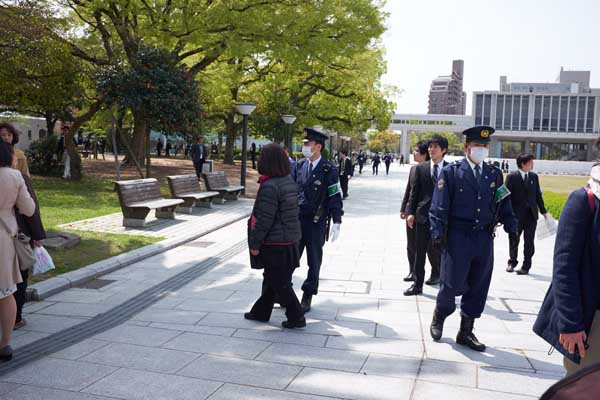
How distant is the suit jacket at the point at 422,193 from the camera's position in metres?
6.67

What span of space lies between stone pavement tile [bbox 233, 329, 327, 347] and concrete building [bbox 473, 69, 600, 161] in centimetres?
8300

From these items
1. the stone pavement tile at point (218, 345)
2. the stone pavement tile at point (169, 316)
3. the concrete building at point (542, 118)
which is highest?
the concrete building at point (542, 118)

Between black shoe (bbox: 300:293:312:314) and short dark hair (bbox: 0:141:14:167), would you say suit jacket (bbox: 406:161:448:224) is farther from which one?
short dark hair (bbox: 0:141:14:167)

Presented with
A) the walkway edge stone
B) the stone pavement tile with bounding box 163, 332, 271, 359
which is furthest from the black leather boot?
the walkway edge stone

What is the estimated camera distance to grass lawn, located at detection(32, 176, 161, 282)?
7781 mm

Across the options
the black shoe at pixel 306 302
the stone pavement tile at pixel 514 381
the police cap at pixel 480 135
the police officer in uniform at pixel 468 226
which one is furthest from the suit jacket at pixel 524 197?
the stone pavement tile at pixel 514 381

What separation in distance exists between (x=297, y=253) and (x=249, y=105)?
1313cm

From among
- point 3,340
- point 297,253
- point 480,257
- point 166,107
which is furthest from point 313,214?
point 166,107

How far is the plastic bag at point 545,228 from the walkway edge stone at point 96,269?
210 inches

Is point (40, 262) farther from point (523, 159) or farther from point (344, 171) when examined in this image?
point (344, 171)

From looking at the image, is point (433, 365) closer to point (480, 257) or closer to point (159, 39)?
point (480, 257)

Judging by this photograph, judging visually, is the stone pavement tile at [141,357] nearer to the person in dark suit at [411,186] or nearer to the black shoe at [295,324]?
the black shoe at [295,324]

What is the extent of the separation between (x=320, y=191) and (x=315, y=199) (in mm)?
98

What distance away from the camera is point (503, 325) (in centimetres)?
549
